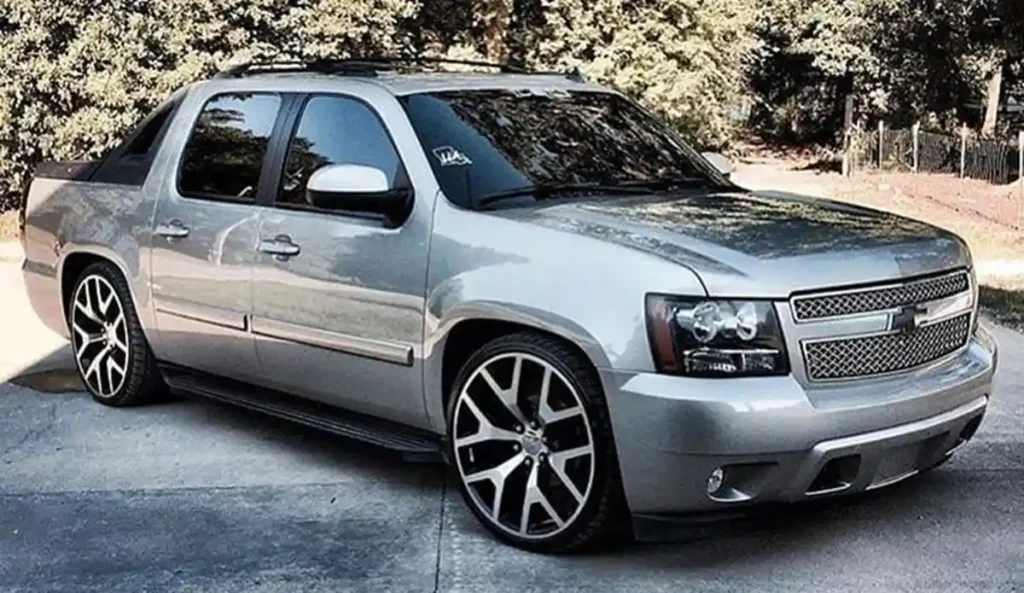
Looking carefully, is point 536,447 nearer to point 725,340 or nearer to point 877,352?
point 725,340

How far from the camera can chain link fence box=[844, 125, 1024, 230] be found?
1557 centimetres

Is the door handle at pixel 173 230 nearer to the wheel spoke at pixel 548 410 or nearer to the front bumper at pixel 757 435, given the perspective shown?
the wheel spoke at pixel 548 410

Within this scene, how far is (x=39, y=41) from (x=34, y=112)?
0.76m

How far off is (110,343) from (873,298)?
3.97 meters

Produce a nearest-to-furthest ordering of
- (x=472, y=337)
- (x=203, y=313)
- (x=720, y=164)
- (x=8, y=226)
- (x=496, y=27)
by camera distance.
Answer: (x=472, y=337) → (x=203, y=313) → (x=720, y=164) → (x=8, y=226) → (x=496, y=27)

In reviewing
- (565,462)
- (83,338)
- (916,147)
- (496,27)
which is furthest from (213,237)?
A: (916,147)

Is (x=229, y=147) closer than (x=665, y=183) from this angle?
No

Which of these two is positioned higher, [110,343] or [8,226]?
[110,343]

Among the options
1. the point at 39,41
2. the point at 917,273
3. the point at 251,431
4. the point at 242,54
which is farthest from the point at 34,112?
the point at 917,273

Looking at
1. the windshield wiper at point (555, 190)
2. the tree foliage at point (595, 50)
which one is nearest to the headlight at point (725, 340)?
the windshield wiper at point (555, 190)

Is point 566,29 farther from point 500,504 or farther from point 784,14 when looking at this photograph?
point 500,504

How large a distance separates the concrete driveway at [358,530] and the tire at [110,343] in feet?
1.26

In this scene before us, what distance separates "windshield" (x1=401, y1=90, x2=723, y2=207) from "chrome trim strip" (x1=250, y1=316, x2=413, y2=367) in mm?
622

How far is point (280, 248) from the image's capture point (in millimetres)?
5031
